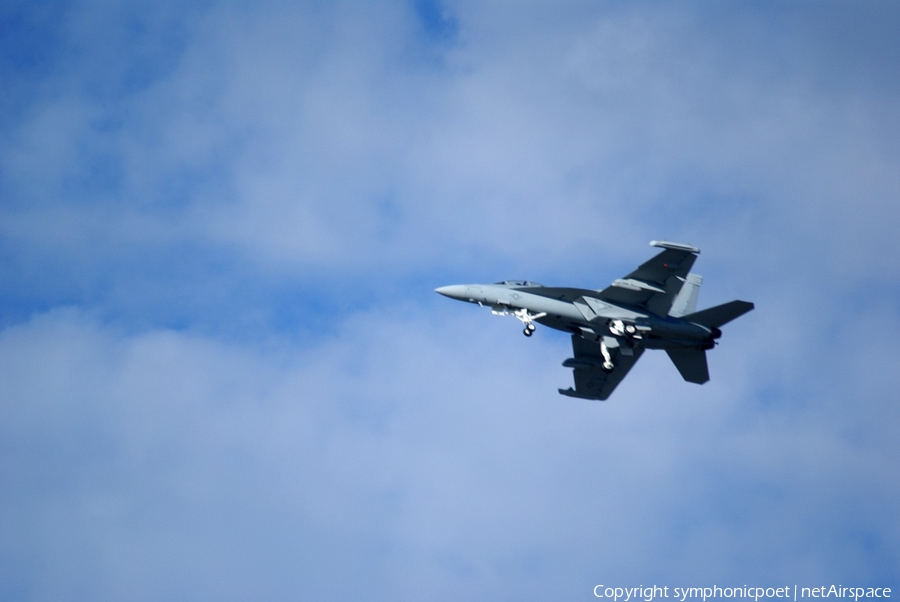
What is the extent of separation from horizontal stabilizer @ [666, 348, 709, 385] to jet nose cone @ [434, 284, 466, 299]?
10.7 metres

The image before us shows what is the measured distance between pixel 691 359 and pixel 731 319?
4288 mm

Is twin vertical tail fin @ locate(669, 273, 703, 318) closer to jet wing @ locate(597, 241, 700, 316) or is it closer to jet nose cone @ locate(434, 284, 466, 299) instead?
jet wing @ locate(597, 241, 700, 316)

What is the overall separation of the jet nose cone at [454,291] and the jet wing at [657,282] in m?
6.45

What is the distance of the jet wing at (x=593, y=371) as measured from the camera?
202 feet

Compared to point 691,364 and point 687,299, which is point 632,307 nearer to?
point 687,299

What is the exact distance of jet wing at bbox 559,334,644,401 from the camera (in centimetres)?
6150

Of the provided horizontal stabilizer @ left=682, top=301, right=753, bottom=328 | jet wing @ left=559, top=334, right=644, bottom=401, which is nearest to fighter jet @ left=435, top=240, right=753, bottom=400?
horizontal stabilizer @ left=682, top=301, right=753, bottom=328

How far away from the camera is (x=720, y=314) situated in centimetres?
5375

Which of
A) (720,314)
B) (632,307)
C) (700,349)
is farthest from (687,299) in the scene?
(632,307)

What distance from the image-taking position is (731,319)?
2128 inches

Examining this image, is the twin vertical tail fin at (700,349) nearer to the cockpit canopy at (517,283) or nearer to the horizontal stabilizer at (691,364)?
the horizontal stabilizer at (691,364)

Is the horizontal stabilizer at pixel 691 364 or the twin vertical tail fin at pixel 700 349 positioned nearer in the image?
the twin vertical tail fin at pixel 700 349

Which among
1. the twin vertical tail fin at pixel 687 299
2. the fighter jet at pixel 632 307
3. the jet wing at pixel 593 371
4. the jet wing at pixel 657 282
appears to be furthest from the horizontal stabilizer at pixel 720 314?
the jet wing at pixel 593 371

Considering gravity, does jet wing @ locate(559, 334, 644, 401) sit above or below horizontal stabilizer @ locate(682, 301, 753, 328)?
above
